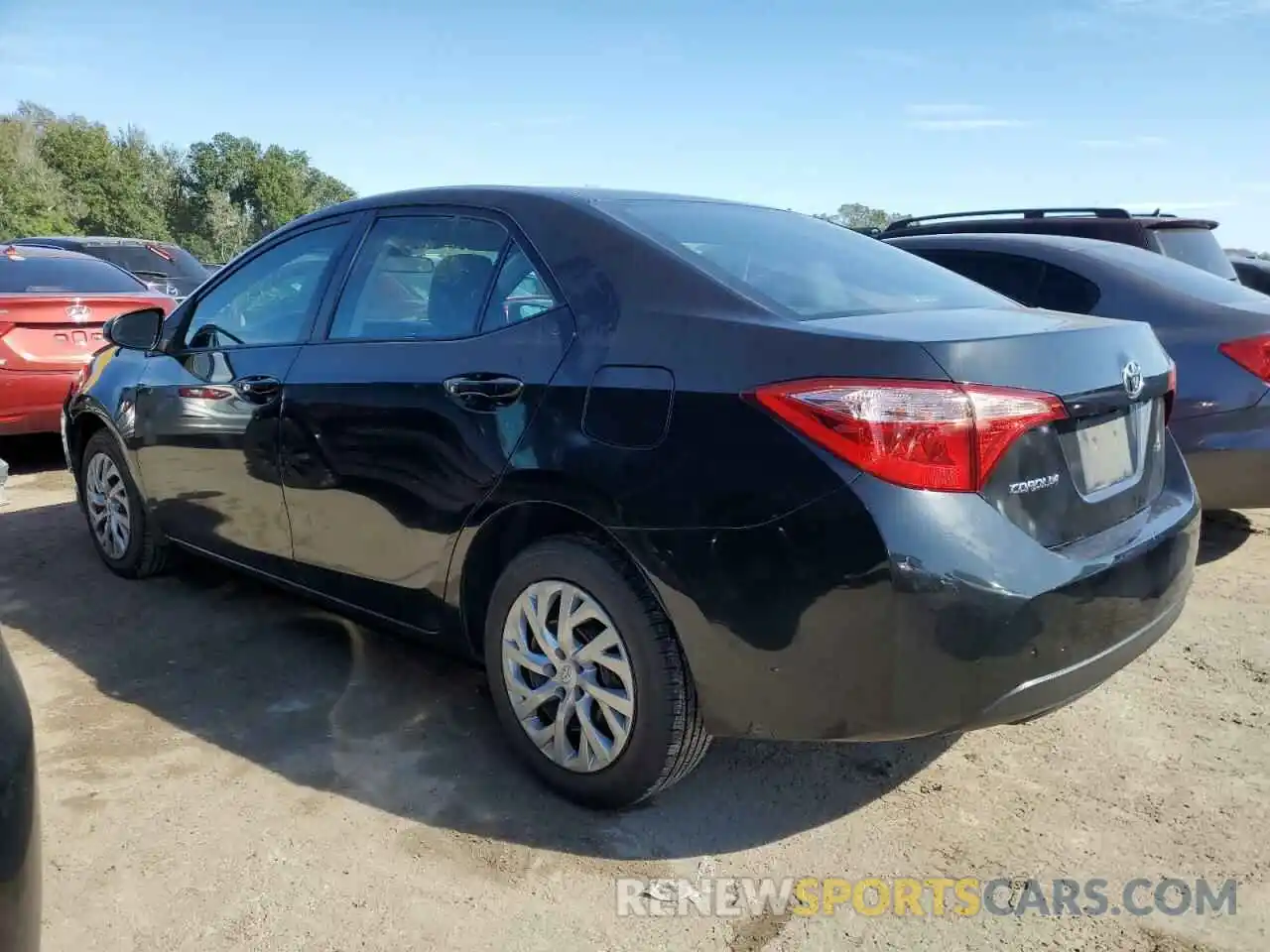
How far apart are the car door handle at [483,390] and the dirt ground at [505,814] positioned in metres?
1.05

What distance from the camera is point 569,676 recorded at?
2.69 meters

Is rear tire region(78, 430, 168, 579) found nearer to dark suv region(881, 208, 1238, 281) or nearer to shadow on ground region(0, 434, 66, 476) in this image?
shadow on ground region(0, 434, 66, 476)

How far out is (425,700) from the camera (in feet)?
11.2

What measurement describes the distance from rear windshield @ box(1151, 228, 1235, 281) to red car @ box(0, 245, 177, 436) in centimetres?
598

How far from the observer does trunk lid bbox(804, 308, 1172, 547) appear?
2227 mm

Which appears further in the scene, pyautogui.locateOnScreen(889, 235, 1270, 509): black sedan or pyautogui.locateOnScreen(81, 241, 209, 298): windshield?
pyautogui.locateOnScreen(81, 241, 209, 298): windshield

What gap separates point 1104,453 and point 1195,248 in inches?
181

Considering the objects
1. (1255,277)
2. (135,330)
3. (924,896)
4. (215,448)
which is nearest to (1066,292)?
(924,896)

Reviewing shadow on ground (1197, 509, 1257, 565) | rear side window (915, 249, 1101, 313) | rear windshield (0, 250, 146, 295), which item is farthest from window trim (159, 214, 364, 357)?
shadow on ground (1197, 509, 1257, 565)

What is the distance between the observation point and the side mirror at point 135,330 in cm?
429

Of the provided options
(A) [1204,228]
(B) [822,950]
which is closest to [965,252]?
(A) [1204,228]

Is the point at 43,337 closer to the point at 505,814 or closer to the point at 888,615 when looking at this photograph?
the point at 505,814

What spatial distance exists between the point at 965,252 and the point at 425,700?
367cm

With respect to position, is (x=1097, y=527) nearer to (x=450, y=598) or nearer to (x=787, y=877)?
(x=787, y=877)
